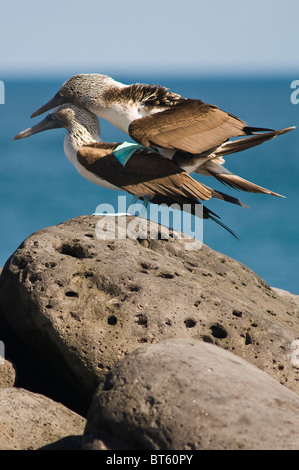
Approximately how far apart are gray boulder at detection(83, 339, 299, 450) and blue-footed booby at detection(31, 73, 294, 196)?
272 cm

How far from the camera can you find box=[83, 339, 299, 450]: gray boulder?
398 centimetres

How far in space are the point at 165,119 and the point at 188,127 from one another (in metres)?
0.22

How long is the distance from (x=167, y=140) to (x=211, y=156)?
1.74 feet

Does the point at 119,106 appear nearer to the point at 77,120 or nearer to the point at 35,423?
the point at 77,120

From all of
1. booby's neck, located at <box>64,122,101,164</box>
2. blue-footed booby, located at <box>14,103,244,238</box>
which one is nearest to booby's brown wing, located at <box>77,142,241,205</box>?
blue-footed booby, located at <box>14,103,244,238</box>

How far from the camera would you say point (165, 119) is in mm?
6738

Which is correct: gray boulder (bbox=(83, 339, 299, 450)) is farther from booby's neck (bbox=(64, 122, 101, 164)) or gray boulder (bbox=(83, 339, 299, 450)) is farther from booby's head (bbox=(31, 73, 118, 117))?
booby's head (bbox=(31, 73, 118, 117))

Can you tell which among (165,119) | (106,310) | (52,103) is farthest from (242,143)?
(106,310)

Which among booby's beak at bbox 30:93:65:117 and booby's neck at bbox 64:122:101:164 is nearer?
booby's neck at bbox 64:122:101:164

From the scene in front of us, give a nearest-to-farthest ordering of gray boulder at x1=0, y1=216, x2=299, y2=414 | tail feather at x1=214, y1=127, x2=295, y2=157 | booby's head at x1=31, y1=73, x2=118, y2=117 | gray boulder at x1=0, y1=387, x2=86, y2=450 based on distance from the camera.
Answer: gray boulder at x1=0, y1=387, x2=86, y2=450 → gray boulder at x1=0, y1=216, x2=299, y2=414 → booby's head at x1=31, y1=73, x2=118, y2=117 → tail feather at x1=214, y1=127, x2=295, y2=157

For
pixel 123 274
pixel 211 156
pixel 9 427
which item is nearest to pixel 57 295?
pixel 123 274

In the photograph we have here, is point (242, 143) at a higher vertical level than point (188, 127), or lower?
lower

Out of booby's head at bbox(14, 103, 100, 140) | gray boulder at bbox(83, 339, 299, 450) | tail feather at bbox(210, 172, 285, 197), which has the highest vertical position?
booby's head at bbox(14, 103, 100, 140)

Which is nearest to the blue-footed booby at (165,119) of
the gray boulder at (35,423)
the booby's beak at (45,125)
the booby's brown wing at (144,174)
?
the booby's brown wing at (144,174)
